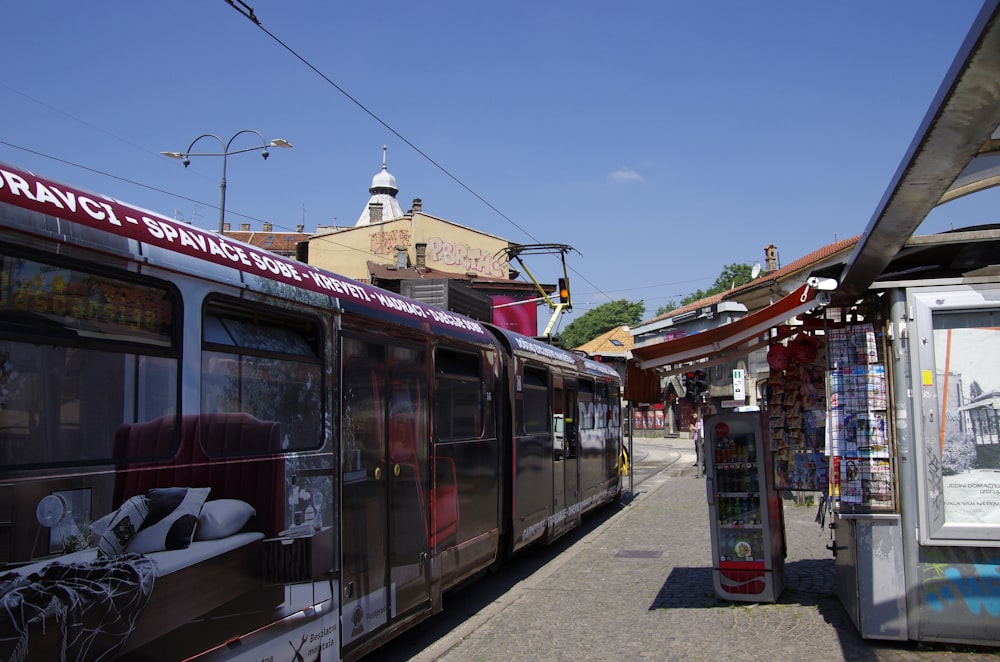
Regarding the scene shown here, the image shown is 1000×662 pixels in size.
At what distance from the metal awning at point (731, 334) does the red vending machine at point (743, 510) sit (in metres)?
0.69

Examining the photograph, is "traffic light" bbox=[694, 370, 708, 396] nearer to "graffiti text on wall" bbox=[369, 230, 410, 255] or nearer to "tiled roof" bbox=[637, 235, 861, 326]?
"tiled roof" bbox=[637, 235, 861, 326]

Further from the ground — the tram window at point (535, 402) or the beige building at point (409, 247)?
the beige building at point (409, 247)

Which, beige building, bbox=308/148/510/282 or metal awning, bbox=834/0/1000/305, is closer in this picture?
metal awning, bbox=834/0/1000/305

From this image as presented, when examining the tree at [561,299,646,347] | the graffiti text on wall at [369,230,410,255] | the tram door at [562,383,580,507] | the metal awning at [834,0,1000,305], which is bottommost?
the tram door at [562,383,580,507]

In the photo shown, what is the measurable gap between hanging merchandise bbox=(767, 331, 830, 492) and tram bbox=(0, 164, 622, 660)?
3.08m

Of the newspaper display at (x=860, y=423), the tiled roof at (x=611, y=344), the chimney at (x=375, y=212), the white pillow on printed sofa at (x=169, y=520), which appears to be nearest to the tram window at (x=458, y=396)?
the newspaper display at (x=860, y=423)

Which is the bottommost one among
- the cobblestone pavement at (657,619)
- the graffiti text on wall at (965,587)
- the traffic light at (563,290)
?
the cobblestone pavement at (657,619)

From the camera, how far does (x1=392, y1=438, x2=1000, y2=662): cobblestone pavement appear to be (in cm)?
654

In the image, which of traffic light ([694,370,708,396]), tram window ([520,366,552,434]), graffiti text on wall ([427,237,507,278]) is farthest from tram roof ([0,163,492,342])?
graffiti text on wall ([427,237,507,278])

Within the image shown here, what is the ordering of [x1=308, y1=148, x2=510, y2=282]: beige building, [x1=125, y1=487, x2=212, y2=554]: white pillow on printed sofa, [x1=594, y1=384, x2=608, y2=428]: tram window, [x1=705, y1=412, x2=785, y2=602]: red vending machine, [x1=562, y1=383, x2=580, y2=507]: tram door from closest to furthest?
[x1=125, y1=487, x2=212, y2=554]: white pillow on printed sofa, [x1=705, y1=412, x2=785, y2=602]: red vending machine, [x1=562, y1=383, x2=580, y2=507]: tram door, [x1=594, y1=384, x2=608, y2=428]: tram window, [x1=308, y1=148, x2=510, y2=282]: beige building

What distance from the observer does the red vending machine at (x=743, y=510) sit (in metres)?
7.92

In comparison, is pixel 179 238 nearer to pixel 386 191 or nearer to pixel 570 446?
pixel 570 446

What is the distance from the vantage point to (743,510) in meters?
8.13

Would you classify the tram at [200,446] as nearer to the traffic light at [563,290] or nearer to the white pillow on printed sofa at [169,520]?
the white pillow on printed sofa at [169,520]
